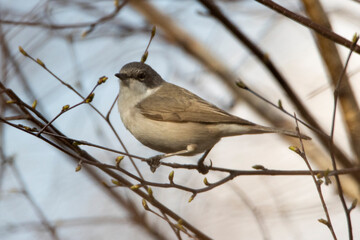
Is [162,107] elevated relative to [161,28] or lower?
lower

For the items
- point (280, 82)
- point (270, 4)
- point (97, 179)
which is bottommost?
point (97, 179)

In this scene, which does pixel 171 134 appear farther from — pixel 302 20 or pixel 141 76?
pixel 302 20

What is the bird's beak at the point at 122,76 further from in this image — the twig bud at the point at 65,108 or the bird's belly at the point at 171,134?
the twig bud at the point at 65,108

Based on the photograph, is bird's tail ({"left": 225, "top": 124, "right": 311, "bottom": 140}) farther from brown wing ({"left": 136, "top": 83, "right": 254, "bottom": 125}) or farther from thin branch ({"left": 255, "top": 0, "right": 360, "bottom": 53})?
thin branch ({"left": 255, "top": 0, "right": 360, "bottom": 53})

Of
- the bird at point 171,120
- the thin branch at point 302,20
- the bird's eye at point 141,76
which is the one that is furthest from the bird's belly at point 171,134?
the thin branch at point 302,20

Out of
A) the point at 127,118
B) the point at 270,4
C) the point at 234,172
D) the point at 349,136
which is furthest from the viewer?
the point at 127,118

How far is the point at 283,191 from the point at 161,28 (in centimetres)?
318

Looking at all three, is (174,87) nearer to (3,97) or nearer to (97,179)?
(97,179)

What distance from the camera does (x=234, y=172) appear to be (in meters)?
3.41

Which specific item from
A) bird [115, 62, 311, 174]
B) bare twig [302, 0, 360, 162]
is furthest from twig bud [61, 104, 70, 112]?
bare twig [302, 0, 360, 162]

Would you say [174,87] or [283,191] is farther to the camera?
[283,191]

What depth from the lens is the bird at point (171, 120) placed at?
178 inches

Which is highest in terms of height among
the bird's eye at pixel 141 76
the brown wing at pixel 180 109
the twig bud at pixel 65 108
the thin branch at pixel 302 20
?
the bird's eye at pixel 141 76

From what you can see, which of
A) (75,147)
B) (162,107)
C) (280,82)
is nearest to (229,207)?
(162,107)
